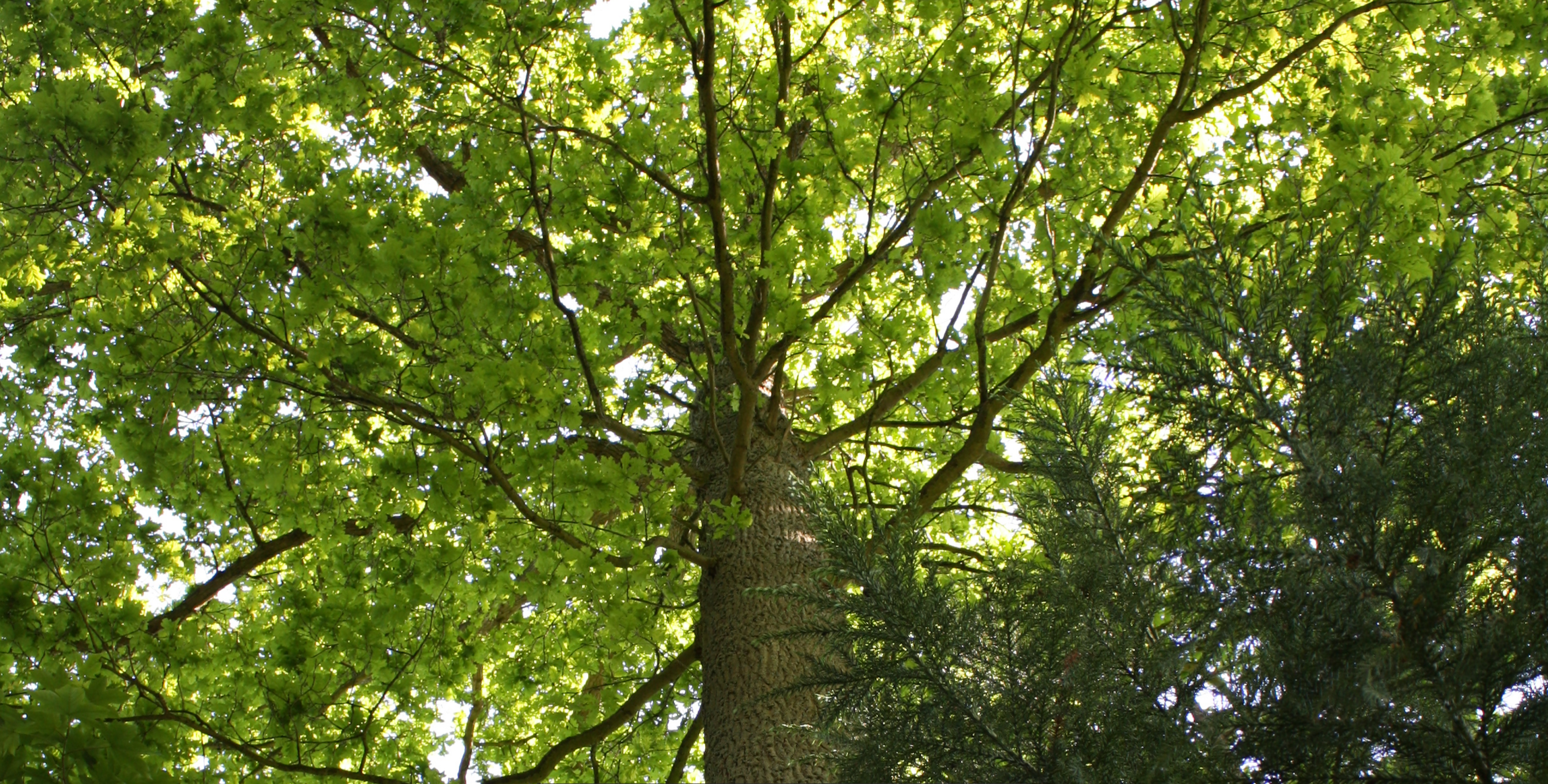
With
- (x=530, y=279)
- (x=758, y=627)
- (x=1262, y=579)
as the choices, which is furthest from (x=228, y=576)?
(x=1262, y=579)

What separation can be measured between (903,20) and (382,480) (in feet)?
13.6

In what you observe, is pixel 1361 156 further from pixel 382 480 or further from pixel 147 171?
pixel 147 171

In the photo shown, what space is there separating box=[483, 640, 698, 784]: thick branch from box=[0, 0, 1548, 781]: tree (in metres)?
0.02

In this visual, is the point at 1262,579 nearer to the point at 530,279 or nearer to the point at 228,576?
the point at 530,279

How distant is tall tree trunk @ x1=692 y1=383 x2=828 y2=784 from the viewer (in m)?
3.45

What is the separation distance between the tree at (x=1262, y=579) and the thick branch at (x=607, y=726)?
96.0 inches

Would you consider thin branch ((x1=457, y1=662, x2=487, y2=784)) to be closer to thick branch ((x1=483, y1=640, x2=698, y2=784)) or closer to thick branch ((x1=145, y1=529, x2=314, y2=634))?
thick branch ((x1=483, y1=640, x2=698, y2=784))

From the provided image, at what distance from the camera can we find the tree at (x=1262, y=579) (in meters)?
1.43

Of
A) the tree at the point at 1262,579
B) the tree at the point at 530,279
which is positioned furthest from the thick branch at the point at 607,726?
the tree at the point at 1262,579

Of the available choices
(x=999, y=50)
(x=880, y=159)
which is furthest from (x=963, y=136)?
(x=880, y=159)

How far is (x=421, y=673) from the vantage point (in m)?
4.39

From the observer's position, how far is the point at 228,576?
4.88m

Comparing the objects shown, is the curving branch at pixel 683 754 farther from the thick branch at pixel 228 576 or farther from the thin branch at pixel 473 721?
the thick branch at pixel 228 576

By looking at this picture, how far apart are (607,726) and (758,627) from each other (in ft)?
3.14
